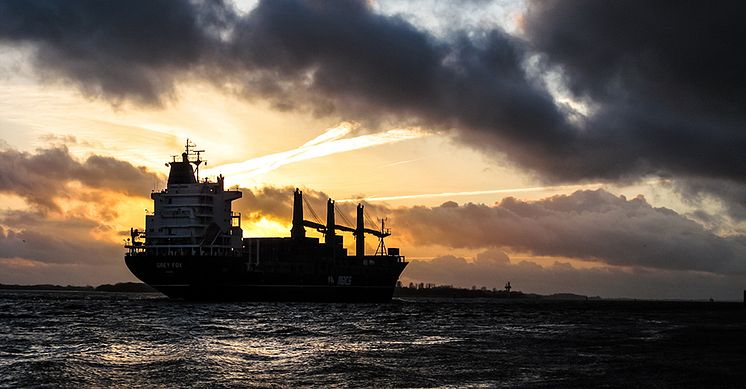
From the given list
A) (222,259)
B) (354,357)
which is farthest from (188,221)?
(354,357)

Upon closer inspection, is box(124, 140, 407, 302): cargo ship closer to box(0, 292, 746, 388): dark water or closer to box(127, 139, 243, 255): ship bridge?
box(127, 139, 243, 255): ship bridge

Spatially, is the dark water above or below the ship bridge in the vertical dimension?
below

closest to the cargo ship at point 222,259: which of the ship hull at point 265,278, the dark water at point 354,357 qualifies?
the ship hull at point 265,278

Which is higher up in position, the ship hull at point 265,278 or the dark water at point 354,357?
the ship hull at point 265,278

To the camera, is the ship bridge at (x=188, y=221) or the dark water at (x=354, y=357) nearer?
the dark water at (x=354, y=357)

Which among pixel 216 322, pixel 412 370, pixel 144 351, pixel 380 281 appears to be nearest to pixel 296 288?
pixel 380 281

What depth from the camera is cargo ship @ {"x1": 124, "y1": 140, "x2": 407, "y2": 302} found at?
9731 cm

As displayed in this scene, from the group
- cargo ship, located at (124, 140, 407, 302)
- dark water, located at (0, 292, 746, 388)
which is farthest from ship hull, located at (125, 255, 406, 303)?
dark water, located at (0, 292, 746, 388)

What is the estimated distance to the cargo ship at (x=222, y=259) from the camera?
97.3 m

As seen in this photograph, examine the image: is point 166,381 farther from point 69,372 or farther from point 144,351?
point 144,351

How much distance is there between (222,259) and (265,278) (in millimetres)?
9072

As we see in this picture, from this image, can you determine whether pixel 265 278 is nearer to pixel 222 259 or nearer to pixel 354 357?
pixel 222 259

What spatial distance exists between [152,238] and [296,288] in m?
21.8

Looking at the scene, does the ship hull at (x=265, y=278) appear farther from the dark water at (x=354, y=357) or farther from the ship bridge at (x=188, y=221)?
the dark water at (x=354, y=357)
